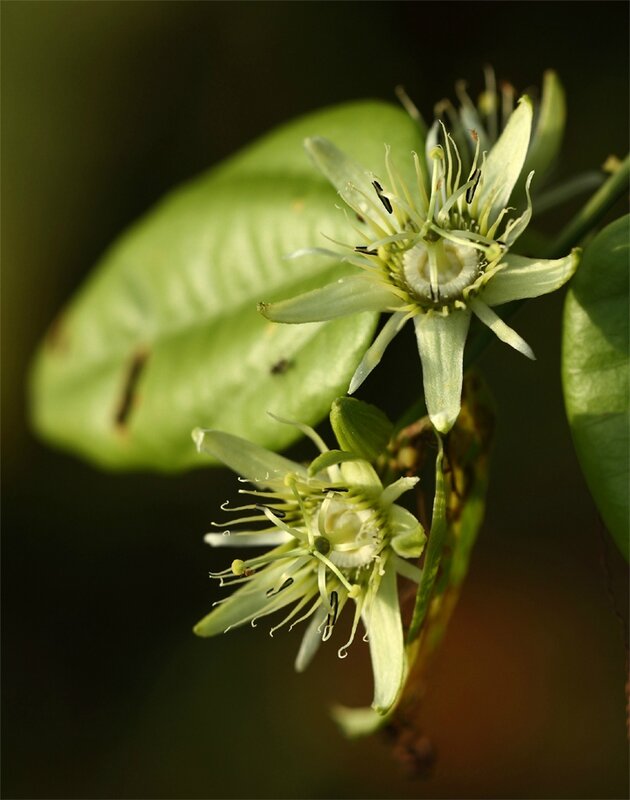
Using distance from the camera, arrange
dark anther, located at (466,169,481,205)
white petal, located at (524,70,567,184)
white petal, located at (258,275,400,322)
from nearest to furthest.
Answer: white petal, located at (258,275,400,322)
dark anther, located at (466,169,481,205)
white petal, located at (524,70,567,184)

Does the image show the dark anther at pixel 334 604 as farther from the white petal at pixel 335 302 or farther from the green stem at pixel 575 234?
the white petal at pixel 335 302

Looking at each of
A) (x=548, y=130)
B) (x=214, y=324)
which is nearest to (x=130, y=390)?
(x=214, y=324)

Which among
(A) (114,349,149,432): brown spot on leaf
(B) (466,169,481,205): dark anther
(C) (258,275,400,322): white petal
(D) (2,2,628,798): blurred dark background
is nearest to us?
(C) (258,275,400,322): white petal

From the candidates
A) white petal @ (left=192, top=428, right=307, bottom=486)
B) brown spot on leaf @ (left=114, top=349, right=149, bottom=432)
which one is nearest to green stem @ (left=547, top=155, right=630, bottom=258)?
white petal @ (left=192, top=428, right=307, bottom=486)

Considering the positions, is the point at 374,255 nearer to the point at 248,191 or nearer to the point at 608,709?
the point at 248,191

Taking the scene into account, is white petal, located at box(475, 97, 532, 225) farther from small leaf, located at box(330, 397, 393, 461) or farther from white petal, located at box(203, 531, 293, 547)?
white petal, located at box(203, 531, 293, 547)

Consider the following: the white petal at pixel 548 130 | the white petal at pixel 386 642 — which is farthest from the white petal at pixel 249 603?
the white petal at pixel 548 130
